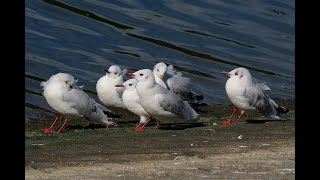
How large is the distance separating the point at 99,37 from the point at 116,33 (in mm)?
522

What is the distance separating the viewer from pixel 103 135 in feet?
38.6

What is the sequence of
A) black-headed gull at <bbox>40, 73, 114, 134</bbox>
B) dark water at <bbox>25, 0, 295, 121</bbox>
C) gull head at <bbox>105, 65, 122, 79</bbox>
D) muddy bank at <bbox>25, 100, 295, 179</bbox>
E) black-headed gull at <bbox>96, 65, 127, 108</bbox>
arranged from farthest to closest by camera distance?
dark water at <bbox>25, 0, 295, 121</bbox>
gull head at <bbox>105, 65, 122, 79</bbox>
black-headed gull at <bbox>96, 65, 127, 108</bbox>
black-headed gull at <bbox>40, 73, 114, 134</bbox>
muddy bank at <bbox>25, 100, 295, 179</bbox>

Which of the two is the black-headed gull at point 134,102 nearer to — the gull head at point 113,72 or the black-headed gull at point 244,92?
the black-headed gull at point 244,92

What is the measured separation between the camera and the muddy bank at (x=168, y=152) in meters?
8.61

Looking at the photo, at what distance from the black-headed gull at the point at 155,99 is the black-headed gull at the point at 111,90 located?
1.52 meters

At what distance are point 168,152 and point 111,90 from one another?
16.2 ft

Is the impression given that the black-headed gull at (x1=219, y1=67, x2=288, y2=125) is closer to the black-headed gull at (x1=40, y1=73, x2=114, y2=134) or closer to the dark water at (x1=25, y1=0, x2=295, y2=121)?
the black-headed gull at (x1=40, y1=73, x2=114, y2=134)

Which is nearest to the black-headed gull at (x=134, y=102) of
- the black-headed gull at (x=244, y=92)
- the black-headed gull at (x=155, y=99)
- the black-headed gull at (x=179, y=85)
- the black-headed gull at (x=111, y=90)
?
the black-headed gull at (x=155, y=99)

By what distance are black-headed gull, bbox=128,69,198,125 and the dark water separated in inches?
115

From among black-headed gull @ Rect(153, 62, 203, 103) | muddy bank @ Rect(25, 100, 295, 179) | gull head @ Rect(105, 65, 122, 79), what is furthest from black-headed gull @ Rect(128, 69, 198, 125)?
black-headed gull @ Rect(153, 62, 203, 103)

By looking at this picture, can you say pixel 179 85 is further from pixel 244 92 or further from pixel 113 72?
pixel 244 92

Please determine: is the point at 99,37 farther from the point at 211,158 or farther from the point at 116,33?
the point at 211,158

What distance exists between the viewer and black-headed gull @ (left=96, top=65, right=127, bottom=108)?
1482 centimetres
